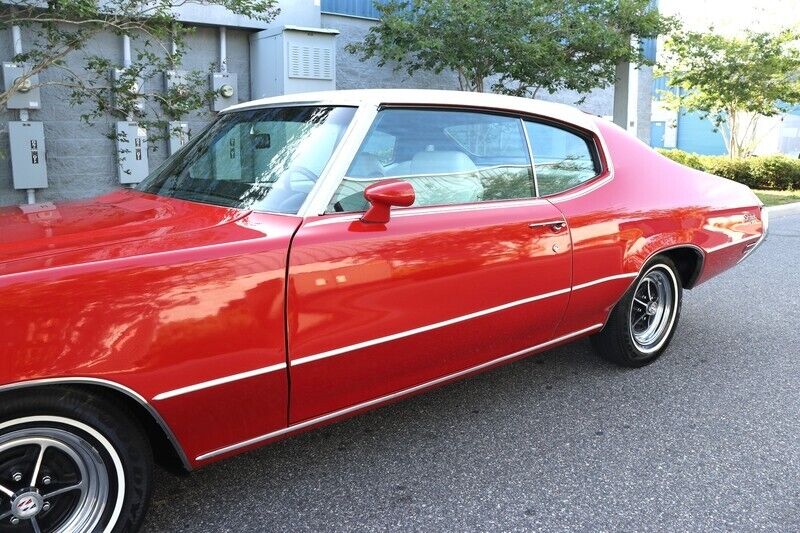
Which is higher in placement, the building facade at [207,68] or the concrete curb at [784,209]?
the building facade at [207,68]

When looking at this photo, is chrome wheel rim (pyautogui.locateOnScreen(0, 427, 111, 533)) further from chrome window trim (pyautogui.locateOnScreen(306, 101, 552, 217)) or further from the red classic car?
chrome window trim (pyautogui.locateOnScreen(306, 101, 552, 217))

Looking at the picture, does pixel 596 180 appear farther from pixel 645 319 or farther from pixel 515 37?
pixel 515 37

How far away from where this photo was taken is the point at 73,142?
7.78 metres

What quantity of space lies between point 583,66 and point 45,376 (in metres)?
9.46

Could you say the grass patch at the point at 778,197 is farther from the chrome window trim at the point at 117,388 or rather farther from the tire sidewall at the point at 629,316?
the chrome window trim at the point at 117,388

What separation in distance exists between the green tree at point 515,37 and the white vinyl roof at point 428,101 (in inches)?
195

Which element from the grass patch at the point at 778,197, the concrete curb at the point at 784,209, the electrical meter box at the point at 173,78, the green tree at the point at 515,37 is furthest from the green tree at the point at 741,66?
the electrical meter box at the point at 173,78

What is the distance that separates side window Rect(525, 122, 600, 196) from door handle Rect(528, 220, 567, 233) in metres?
0.19

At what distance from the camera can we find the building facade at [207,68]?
7.49 meters

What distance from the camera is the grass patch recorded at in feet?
45.1

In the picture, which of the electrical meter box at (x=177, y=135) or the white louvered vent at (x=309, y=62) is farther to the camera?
the white louvered vent at (x=309, y=62)

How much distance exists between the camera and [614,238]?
3.50 meters

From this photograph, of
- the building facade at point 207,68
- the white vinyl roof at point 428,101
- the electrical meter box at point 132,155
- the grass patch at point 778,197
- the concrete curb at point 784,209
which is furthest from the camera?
the grass patch at point 778,197

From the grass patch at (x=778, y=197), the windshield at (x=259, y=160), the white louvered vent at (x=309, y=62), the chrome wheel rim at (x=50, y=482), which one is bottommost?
the chrome wheel rim at (x=50, y=482)
